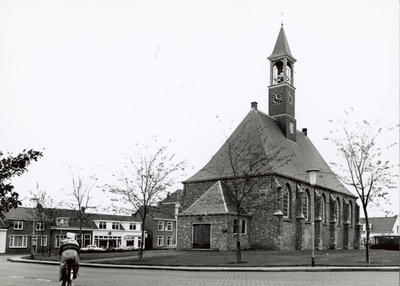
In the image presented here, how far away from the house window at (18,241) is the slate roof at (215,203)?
104ft

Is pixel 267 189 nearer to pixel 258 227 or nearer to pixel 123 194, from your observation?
pixel 258 227

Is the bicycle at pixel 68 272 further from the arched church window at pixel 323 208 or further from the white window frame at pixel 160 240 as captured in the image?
the white window frame at pixel 160 240

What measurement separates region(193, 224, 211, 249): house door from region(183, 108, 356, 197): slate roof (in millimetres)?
4698

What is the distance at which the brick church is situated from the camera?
118 ft

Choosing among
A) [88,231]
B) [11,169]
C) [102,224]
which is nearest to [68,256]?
[11,169]

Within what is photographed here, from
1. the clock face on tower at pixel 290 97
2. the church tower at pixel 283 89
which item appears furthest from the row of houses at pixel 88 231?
the clock face on tower at pixel 290 97

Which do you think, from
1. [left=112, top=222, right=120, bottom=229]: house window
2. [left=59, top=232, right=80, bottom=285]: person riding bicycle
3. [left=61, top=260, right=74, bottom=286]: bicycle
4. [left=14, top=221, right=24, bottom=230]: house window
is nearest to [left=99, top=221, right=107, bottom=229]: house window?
[left=112, top=222, right=120, bottom=229]: house window

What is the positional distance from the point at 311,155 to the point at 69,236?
4199 centimetres

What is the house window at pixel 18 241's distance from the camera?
5791 centimetres

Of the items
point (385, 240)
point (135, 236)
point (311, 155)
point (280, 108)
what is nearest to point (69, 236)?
point (280, 108)

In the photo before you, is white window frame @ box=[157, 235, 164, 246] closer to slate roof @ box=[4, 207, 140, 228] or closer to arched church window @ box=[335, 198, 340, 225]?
slate roof @ box=[4, 207, 140, 228]

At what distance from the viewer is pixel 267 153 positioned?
129 feet

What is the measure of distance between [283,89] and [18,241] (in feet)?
131

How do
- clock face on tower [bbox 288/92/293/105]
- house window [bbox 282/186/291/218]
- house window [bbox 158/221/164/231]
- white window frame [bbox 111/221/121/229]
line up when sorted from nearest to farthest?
house window [bbox 282/186/291/218]
clock face on tower [bbox 288/92/293/105]
white window frame [bbox 111/221/121/229]
house window [bbox 158/221/164/231]
